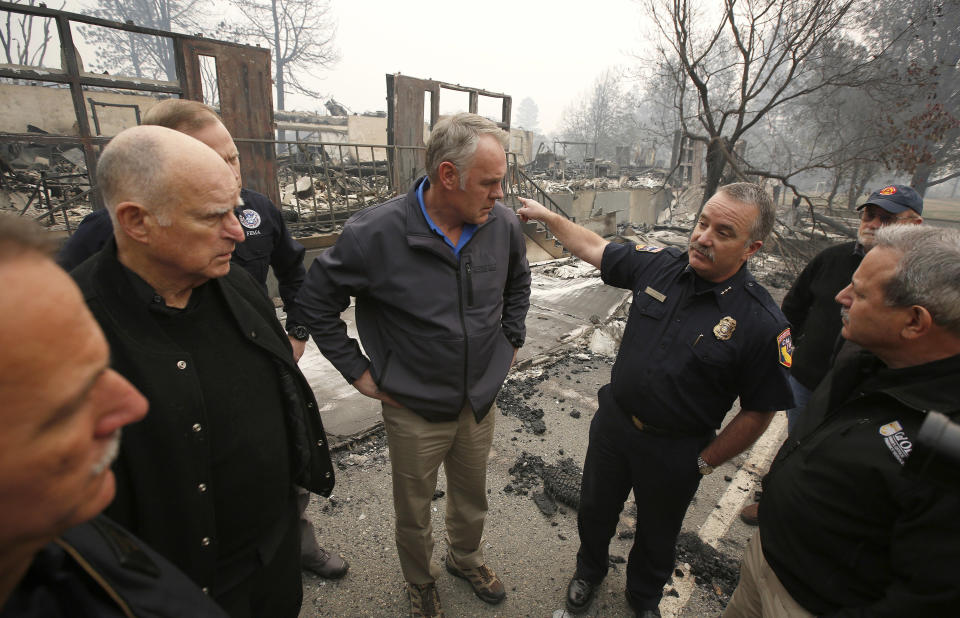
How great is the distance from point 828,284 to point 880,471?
6.95 ft

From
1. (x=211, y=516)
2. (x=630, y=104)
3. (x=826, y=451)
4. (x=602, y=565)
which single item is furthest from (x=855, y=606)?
(x=630, y=104)

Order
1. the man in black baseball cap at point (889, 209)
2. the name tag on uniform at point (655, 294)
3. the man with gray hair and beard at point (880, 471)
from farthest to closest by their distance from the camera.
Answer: the man in black baseball cap at point (889, 209)
the name tag on uniform at point (655, 294)
the man with gray hair and beard at point (880, 471)

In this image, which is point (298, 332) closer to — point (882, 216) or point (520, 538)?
point (520, 538)

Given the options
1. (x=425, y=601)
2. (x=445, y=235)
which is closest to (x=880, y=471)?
(x=445, y=235)

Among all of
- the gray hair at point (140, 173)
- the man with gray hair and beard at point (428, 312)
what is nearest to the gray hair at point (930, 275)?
the man with gray hair and beard at point (428, 312)

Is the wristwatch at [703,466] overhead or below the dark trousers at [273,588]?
overhead

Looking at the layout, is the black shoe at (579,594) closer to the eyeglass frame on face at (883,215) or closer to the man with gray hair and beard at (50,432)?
the man with gray hair and beard at (50,432)

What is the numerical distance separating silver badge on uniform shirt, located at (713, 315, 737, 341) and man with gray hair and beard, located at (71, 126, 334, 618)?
1648 millimetres

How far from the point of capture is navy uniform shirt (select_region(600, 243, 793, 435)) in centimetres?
177

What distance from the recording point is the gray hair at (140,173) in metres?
1.15

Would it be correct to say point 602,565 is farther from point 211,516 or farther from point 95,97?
point 95,97

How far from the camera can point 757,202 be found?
186 cm

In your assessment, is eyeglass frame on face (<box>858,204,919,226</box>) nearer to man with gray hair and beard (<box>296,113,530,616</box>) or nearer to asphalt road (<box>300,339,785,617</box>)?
asphalt road (<box>300,339,785,617</box>)

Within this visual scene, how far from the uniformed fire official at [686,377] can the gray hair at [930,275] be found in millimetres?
540
